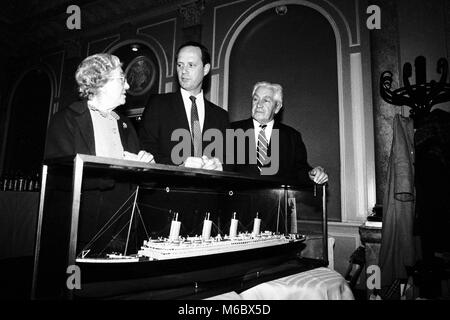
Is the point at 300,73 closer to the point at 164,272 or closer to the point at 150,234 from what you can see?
the point at 150,234

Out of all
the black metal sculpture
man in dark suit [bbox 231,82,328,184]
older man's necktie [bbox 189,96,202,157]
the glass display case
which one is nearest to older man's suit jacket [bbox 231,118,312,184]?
man in dark suit [bbox 231,82,328,184]

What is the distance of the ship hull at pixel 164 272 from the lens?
4.15ft

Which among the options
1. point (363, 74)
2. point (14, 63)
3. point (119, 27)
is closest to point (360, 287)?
point (363, 74)

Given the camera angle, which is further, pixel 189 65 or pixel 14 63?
pixel 14 63

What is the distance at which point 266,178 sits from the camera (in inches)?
74.1

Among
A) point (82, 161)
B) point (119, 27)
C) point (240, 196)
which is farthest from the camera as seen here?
point (119, 27)

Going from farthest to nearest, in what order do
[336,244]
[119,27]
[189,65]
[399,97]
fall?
[119,27] < [336,244] < [399,97] < [189,65]

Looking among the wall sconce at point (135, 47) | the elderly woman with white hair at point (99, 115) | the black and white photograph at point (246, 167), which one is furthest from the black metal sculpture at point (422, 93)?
the wall sconce at point (135, 47)

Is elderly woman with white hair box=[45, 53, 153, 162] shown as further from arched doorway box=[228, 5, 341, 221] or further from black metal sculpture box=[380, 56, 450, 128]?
arched doorway box=[228, 5, 341, 221]

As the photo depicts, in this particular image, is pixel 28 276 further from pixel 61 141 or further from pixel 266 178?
pixel 266 178

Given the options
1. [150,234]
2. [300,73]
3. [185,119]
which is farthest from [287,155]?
[300,73]

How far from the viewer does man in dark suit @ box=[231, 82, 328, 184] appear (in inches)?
111

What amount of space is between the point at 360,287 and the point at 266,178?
136 inches

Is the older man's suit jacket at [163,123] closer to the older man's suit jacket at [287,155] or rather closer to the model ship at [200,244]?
the older man's suit jacket at [287,155]
